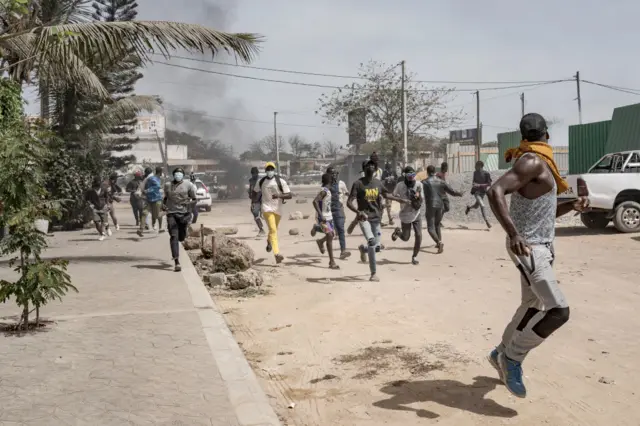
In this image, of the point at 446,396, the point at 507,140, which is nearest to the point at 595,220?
the point at 446,396

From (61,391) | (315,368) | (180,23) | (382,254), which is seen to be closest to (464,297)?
(315,368)

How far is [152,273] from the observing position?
10.7 m

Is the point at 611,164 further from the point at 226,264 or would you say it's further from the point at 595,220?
the point at 226,264

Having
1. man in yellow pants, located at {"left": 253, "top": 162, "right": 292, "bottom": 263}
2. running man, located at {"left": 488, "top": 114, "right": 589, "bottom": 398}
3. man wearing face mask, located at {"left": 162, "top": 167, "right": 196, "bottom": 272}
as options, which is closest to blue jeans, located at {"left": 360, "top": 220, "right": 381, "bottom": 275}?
man in yellow pants, located at {"left": 253, "top": 162, "right": 292, "bottom": 263}

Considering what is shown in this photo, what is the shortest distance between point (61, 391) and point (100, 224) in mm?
12825

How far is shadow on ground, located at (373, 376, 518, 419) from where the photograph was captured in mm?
4379

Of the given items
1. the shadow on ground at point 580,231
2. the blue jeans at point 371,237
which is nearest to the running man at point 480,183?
the shadow on ground at point 580,231

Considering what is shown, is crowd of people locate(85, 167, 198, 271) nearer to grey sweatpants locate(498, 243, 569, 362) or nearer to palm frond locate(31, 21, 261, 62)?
palm frond locate(31, 21, 261, 62)

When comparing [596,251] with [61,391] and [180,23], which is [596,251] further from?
[61,391]

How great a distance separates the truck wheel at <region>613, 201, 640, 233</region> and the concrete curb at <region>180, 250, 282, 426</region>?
998cm

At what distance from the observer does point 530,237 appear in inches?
172

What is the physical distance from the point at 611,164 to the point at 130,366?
13091 millimetres

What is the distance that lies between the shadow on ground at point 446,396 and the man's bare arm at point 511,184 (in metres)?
1.13

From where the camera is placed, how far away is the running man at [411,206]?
1118 centimetres
